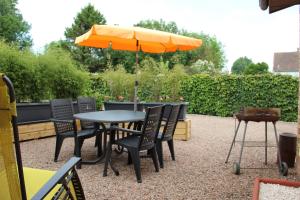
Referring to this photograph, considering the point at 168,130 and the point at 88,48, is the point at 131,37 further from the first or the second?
the point at 88,48

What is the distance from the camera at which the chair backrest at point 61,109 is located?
4.72 metres

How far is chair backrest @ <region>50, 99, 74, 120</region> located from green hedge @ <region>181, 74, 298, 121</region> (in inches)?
292

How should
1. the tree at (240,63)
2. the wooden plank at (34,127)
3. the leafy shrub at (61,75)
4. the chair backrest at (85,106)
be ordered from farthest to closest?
1. the tree at (240,63)
2. the leafy shrub at (61,75)
3. the wooden plank at (34,127)
4. the chair backrest at (85,106)

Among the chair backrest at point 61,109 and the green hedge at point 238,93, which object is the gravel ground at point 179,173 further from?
the green hedge at point 238,93

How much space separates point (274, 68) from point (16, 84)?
41.7 metres

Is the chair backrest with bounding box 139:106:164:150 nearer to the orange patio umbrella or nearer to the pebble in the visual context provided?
the pebble

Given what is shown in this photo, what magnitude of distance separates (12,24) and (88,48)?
298 inches

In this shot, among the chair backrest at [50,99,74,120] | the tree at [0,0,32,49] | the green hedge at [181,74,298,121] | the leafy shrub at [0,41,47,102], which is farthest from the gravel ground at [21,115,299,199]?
the tree at [0,0,32,49]

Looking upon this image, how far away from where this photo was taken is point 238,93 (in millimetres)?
11008

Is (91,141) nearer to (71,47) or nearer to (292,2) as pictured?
(292,2)

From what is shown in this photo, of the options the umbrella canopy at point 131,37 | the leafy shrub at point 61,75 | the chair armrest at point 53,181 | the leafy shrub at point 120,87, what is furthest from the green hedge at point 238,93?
the chair armrest at point 53,181

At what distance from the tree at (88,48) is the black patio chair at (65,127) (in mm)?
24279

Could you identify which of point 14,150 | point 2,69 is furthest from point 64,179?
point 2,69

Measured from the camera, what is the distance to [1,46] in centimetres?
643
